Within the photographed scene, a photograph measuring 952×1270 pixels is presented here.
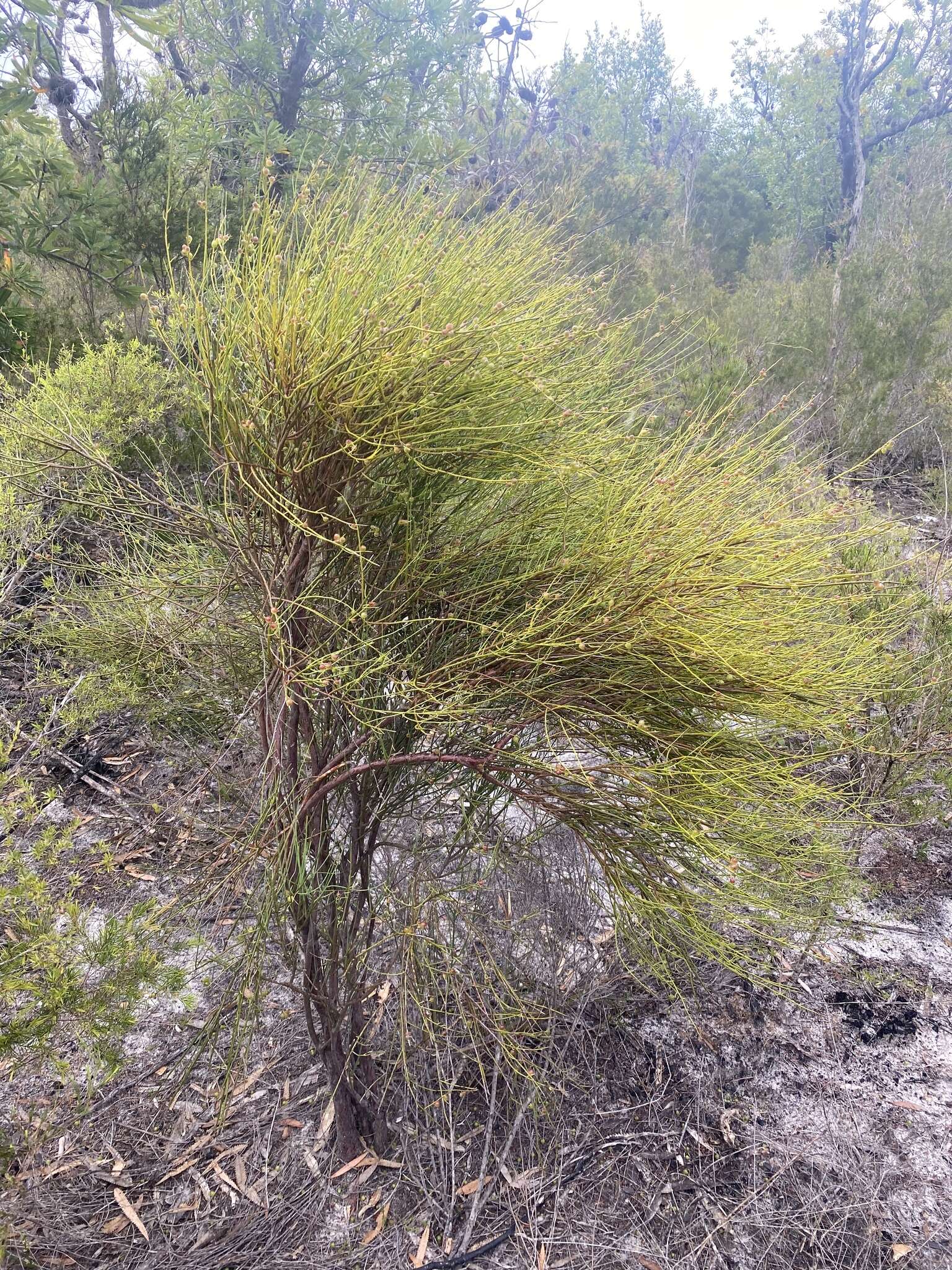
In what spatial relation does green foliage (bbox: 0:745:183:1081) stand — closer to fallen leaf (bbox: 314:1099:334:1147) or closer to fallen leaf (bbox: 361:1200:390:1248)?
fallen leaf (bbox: 314:1099:334:1147)

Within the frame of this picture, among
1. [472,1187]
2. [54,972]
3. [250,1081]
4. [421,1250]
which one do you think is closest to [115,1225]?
[250,1081]

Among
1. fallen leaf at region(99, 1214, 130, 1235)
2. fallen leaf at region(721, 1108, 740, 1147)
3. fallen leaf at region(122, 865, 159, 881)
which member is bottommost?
fallen leaf at region(99, 1214, 130, 1235)

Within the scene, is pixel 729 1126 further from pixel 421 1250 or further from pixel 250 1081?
pixel 250 1081

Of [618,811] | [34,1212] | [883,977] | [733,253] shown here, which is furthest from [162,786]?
[733,253]

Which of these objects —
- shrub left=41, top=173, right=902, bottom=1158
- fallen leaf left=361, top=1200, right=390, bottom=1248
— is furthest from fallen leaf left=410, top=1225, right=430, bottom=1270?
shrub left=41, top=173, right=902, bottom=1158

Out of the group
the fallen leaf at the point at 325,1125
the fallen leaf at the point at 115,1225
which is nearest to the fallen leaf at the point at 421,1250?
the fallen leaf at the point at 325,1125

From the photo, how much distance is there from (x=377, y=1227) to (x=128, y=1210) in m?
0.96

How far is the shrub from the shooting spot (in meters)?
1.95

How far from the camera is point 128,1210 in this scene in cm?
298

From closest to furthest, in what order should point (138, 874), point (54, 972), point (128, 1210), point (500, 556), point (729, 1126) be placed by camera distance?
point (54, 972)
point (500, 556)
point (128, 1210)
point (729, 1126)
point (138, 874)

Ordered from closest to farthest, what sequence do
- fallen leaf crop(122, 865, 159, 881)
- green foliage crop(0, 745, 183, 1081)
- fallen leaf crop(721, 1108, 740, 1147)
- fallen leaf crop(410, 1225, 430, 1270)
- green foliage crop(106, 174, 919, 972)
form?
green foliage crop(106, 174, 919, 972) → green foliage crop(0, 745, 183, 1081) → fallen leaf crop(410, 1225, 430, 1270) → fallen leaf crop(721, 1108, 740, 1147) → fallen leaf crop(122, 865, 159, 881)

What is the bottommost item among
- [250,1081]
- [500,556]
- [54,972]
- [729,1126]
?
[250,1081]

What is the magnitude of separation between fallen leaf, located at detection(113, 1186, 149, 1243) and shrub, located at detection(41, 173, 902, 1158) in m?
1.47

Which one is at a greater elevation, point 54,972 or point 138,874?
point 54,972
